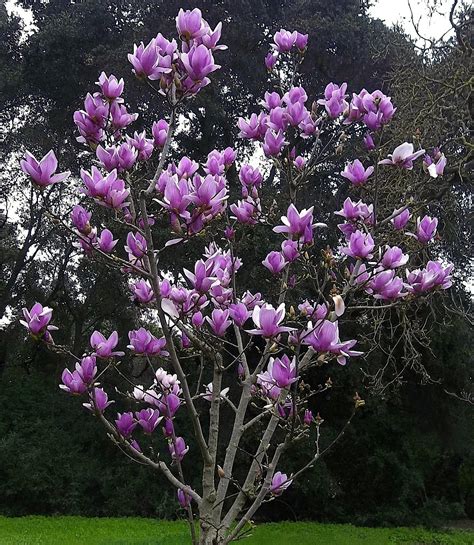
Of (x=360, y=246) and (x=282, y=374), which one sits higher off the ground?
(x=360, y=246)

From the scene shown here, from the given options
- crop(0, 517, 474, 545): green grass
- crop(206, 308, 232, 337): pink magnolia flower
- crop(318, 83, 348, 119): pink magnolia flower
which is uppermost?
crop(318, 83, 348, 119): pink magnolia flower

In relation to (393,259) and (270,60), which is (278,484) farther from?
(270,60)

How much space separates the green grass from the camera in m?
6.48

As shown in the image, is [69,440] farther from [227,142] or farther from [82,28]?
[82,28]

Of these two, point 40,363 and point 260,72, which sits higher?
point 260,72

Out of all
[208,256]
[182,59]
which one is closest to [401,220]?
[208,256]

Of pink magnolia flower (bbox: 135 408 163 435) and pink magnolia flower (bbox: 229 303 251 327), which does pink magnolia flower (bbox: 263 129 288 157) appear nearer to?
pink magnolia flower (bbox: 229 303 251 327)

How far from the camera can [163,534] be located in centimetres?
691

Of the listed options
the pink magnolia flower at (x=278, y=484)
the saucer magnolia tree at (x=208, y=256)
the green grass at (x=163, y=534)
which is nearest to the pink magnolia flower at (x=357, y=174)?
the saucer magnolia tree at (x=208, y=256)

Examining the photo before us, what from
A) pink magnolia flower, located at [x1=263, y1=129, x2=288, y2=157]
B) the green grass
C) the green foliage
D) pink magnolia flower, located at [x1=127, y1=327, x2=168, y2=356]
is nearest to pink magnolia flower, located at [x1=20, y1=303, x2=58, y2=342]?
pink magnolia flower, located at [x1=127, y1=327, x2=168, y2=356]

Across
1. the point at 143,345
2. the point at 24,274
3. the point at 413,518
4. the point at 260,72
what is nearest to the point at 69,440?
the point at 24,274

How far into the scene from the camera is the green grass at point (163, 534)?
648cm

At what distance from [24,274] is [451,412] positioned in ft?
24.3

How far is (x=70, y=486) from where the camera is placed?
8.38m
